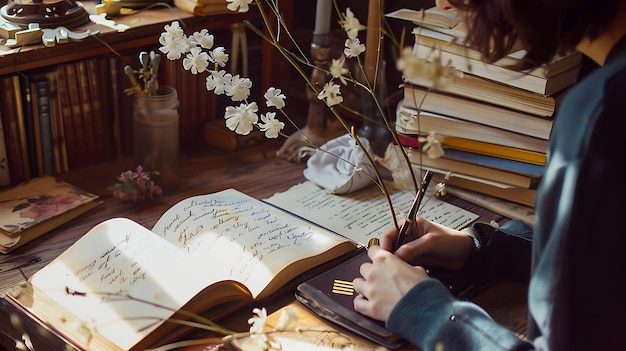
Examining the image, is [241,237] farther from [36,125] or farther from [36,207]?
[36,125]

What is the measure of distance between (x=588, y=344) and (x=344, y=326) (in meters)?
0.30

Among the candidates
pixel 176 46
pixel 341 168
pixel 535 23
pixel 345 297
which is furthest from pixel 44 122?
pixel 535 23

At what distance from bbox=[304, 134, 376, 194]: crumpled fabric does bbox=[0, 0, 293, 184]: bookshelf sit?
0.28 m

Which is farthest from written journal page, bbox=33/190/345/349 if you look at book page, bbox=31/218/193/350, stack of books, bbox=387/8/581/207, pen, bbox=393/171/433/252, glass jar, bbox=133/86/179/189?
stack of books, bbox=387/8/581/207

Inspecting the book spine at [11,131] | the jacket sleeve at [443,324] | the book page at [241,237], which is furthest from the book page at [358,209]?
the book spine at [11,131]

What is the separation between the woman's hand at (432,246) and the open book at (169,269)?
0.12 meters

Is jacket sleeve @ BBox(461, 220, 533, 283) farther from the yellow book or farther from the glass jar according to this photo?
the glass jar

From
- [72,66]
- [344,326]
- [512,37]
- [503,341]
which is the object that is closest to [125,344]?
[344,326]

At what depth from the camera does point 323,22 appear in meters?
1.52

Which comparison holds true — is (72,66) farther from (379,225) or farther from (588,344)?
(588,344)

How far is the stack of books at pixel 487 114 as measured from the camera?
1.37m

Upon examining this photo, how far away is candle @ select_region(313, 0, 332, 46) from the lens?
151cm

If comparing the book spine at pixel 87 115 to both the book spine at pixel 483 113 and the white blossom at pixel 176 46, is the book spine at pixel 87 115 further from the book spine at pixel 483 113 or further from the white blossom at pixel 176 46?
the book spine at pixel 483 113

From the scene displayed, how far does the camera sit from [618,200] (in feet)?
2.53
